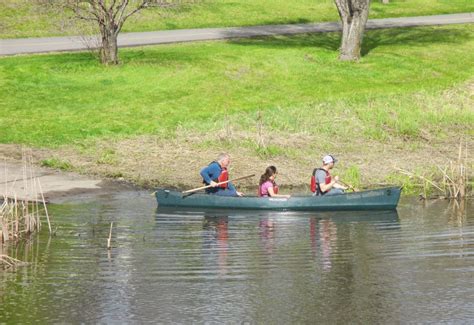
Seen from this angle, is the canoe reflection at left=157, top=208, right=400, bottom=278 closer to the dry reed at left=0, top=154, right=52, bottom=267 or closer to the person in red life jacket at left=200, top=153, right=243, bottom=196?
the person in red life jacket at left=200, top=153, right=243, bottom=196

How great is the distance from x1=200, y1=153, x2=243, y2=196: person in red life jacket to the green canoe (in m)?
0.64

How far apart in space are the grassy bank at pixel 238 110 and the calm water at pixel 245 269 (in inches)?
236

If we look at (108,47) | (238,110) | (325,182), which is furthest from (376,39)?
(325,182)

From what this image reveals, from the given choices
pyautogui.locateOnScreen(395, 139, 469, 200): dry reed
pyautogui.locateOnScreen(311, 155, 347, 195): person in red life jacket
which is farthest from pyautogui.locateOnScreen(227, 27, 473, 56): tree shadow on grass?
pyautogui.locateOnScreen(311, 155, 347, 195): person in red life jacket

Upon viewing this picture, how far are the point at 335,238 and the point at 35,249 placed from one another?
6451 mm

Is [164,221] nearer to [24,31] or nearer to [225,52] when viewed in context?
[225,52]

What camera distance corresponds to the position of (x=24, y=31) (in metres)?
54.4

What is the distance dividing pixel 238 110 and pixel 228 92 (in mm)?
2814

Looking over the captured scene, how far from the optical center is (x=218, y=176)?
31.2 metres

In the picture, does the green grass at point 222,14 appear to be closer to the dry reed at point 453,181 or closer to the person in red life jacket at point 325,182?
the dry reed at point 453,181

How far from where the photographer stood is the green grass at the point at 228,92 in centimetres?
3891

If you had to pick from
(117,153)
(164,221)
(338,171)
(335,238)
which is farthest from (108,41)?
(335,238)

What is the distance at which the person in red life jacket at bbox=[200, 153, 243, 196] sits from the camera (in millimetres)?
30953

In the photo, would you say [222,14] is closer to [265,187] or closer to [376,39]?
[376,39]
